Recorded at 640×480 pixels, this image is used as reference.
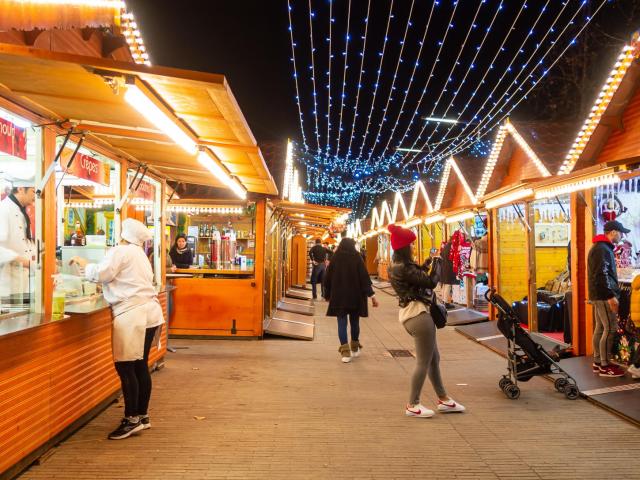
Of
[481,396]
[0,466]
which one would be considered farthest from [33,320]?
[481,396]

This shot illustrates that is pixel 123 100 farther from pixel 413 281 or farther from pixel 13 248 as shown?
pixel 413 281

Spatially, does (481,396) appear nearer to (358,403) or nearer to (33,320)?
(358,403)

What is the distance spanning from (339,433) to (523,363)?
9.08 feet

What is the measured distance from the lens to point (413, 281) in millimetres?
5879

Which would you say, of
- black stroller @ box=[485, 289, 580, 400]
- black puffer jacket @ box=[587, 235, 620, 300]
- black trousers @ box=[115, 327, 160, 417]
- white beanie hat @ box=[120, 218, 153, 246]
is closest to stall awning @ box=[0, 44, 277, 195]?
white beanie hat @ box=[120, 218, 153, 246]

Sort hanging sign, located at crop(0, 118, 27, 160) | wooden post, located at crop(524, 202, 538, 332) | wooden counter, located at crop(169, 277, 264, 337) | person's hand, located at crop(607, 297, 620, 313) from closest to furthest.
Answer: hanging sign, located at crop(0, 118, 27, 160), person's hand, located at crop(607, 297, 620, 313), wooden post, located at crop(524, 202, 538, 332), wooden counter, located at crop(169, 277, 264, 337)

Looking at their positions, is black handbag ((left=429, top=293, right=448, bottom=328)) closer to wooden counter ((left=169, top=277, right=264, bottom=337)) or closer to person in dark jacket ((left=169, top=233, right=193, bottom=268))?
wooden counter ((left=169, top=277, right=264, bottom=337))

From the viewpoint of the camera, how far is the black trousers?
17.0 feet

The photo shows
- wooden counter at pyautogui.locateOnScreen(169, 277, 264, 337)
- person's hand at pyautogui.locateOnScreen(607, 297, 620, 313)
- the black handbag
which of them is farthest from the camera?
wooden counter at pyautogui.locateOnScreen(169, 277, 264, 337)

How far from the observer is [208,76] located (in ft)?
12.9

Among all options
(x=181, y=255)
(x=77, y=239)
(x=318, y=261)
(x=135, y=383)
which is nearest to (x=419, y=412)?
(x=135, y=383)

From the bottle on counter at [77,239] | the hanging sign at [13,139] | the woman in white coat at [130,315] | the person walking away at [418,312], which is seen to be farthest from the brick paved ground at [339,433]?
the hanging sign at [13,139]

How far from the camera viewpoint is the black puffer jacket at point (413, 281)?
589 centimetres

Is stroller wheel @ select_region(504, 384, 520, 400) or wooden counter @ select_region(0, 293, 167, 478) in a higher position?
wooden counter @ select_region(0, 293, 167, 478)
